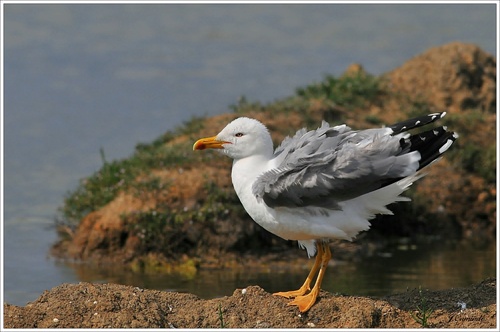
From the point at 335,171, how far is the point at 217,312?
4.25ft

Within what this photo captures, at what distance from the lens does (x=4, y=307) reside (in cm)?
788

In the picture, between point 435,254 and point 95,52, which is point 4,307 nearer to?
point 435,254

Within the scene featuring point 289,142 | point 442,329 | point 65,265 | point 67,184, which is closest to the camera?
point 442,329

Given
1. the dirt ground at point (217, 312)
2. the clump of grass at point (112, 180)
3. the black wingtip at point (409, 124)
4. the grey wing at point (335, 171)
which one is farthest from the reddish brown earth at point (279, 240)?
the black wingtip at point (409, 124)

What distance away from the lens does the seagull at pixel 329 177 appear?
8.12 metres

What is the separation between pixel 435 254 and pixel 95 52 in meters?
8.99

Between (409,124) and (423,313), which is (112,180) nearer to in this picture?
(409,124)

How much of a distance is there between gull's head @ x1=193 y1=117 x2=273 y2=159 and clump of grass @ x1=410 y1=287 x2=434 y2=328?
1.57 m

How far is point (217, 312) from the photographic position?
8.02m

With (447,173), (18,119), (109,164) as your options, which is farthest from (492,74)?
(18,119)

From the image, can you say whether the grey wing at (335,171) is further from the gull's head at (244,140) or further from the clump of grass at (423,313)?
the clump of grass at (423,313)

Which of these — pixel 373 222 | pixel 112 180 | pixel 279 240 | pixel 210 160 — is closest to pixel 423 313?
pixel 279 240

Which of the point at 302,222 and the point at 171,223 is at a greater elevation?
the point at 171,223

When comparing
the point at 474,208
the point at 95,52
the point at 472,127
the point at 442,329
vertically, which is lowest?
the point at 442,329
